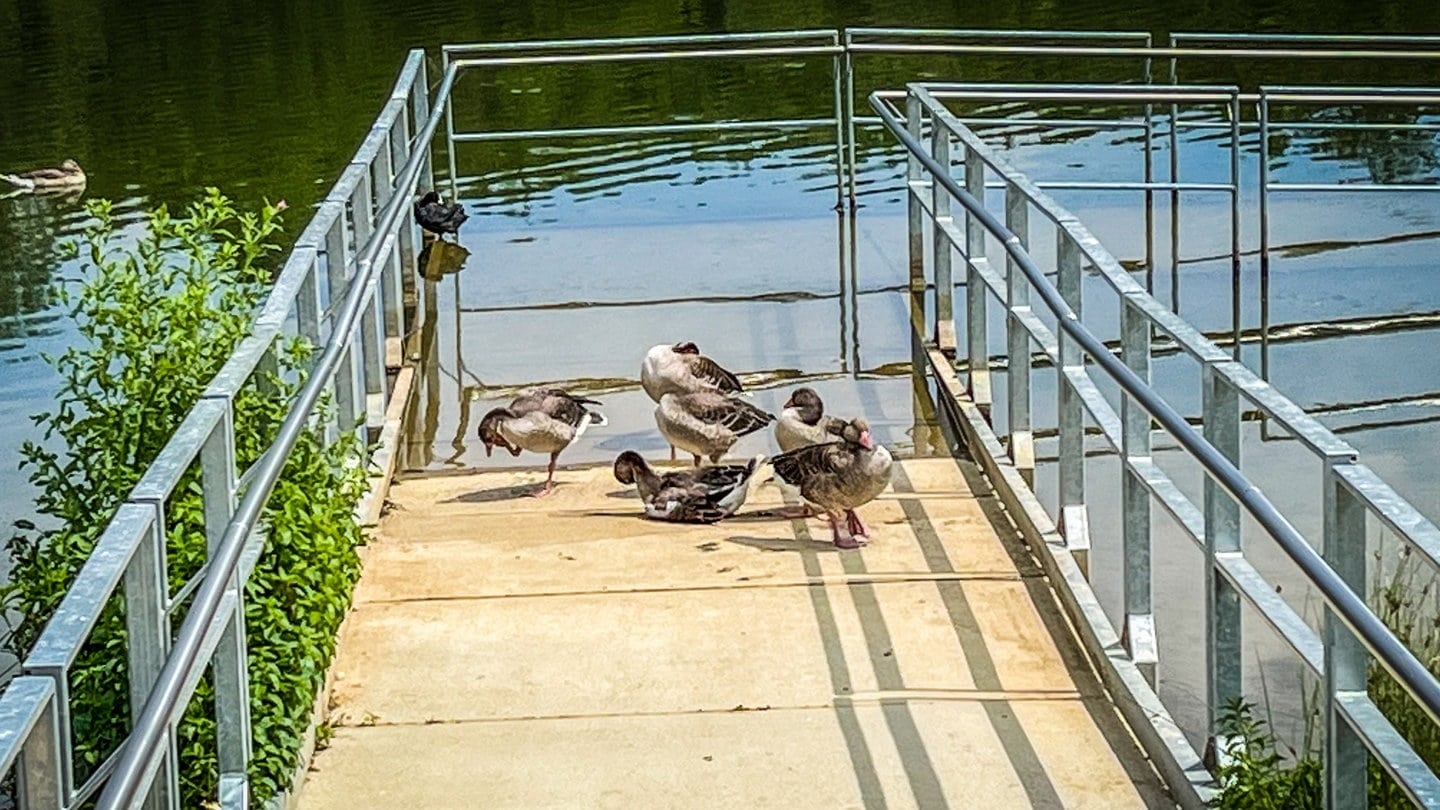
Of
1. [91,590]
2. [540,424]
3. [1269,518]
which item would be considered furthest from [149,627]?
[540,424]

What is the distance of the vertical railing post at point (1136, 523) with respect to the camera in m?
6.39

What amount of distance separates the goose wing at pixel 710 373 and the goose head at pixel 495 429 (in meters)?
0.79

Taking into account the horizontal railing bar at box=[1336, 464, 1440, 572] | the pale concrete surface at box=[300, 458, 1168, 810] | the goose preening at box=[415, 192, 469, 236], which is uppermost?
the horizontal railing bar at box=[1336, 464, 1440, 572]

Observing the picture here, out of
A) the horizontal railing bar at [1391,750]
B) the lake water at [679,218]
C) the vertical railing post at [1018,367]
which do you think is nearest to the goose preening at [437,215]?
the lake water at [679,218]

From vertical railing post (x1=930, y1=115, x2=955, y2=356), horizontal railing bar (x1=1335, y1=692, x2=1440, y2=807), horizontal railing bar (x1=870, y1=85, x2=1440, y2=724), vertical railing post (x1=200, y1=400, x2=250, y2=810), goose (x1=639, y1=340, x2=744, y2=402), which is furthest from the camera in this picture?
vertical railing post (x1=930, y1=115, x2=955, y2=356)

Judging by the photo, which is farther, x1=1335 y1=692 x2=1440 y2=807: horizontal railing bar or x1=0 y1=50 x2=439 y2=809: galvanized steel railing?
x1=1335 y1=692 x2=1440 y2=807: horizontal railing bar

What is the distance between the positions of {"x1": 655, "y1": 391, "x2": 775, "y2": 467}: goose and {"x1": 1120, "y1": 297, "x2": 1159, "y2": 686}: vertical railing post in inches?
119

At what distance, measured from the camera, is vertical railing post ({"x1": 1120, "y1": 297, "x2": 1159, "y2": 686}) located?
6395mm

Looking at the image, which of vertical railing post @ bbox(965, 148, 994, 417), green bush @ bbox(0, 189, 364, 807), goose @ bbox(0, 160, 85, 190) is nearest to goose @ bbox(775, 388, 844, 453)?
vertical railing post @ bbox(965, 148, 994, 417)

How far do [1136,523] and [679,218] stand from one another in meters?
9.12

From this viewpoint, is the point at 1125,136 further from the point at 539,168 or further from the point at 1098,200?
the point at 539,168

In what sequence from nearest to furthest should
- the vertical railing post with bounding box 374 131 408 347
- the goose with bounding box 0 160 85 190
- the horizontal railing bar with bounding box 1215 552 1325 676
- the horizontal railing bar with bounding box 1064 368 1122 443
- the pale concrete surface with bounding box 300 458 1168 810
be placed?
the horizontal railing bar with bounding box 1215 552 1325 676, the pale concrete surface with bounding box 300 458 1168 810, the horizontal railing bar with bounding box 1064 368 1122 443, the vertical railing post with bounding box 374 131 408 347, the goose with bounding box 0 160 85 190

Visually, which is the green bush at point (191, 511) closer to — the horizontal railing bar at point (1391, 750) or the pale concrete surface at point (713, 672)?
the pale concrete surface at point (713, 672)

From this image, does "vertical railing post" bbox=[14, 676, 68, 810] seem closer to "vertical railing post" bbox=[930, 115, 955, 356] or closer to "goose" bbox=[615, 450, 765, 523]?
"goose" bbox=[615, 450, 765, 523]
